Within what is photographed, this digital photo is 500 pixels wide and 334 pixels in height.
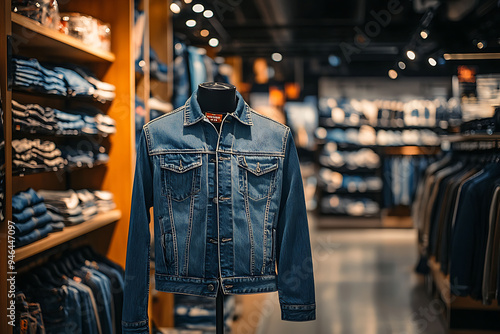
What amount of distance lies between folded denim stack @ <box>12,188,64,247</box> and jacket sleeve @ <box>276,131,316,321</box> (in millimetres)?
1010

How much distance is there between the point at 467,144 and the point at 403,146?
516cm

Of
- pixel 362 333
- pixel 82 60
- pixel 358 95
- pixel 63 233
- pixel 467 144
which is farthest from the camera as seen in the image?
pixel 358 95

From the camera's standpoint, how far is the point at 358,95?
1115 centimetres

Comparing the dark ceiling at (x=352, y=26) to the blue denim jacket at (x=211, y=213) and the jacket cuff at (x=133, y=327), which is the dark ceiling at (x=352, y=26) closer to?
the blue denim jacket at (x=211, y=213)

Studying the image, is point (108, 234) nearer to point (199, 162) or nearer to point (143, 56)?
point (143, 56)

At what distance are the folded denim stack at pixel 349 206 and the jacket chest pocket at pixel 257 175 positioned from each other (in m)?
7.78

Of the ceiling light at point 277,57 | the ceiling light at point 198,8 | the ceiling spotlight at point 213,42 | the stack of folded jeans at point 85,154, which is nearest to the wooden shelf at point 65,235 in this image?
the stack of folded jeans at point 85,154

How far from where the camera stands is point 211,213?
6.88 feet

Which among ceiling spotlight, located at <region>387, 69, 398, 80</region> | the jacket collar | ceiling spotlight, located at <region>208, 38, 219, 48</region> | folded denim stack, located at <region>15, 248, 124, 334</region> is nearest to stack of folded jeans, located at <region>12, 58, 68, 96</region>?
the jacket collar

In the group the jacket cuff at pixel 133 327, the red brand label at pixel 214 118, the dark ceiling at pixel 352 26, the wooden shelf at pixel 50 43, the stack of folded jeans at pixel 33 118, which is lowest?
the jacket cuff at pixel 133 327

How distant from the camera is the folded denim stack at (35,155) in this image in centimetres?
226

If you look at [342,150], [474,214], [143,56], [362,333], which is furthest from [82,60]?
[342,150]

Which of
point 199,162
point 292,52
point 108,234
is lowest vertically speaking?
point 108,234

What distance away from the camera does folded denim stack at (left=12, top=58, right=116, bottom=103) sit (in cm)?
230
